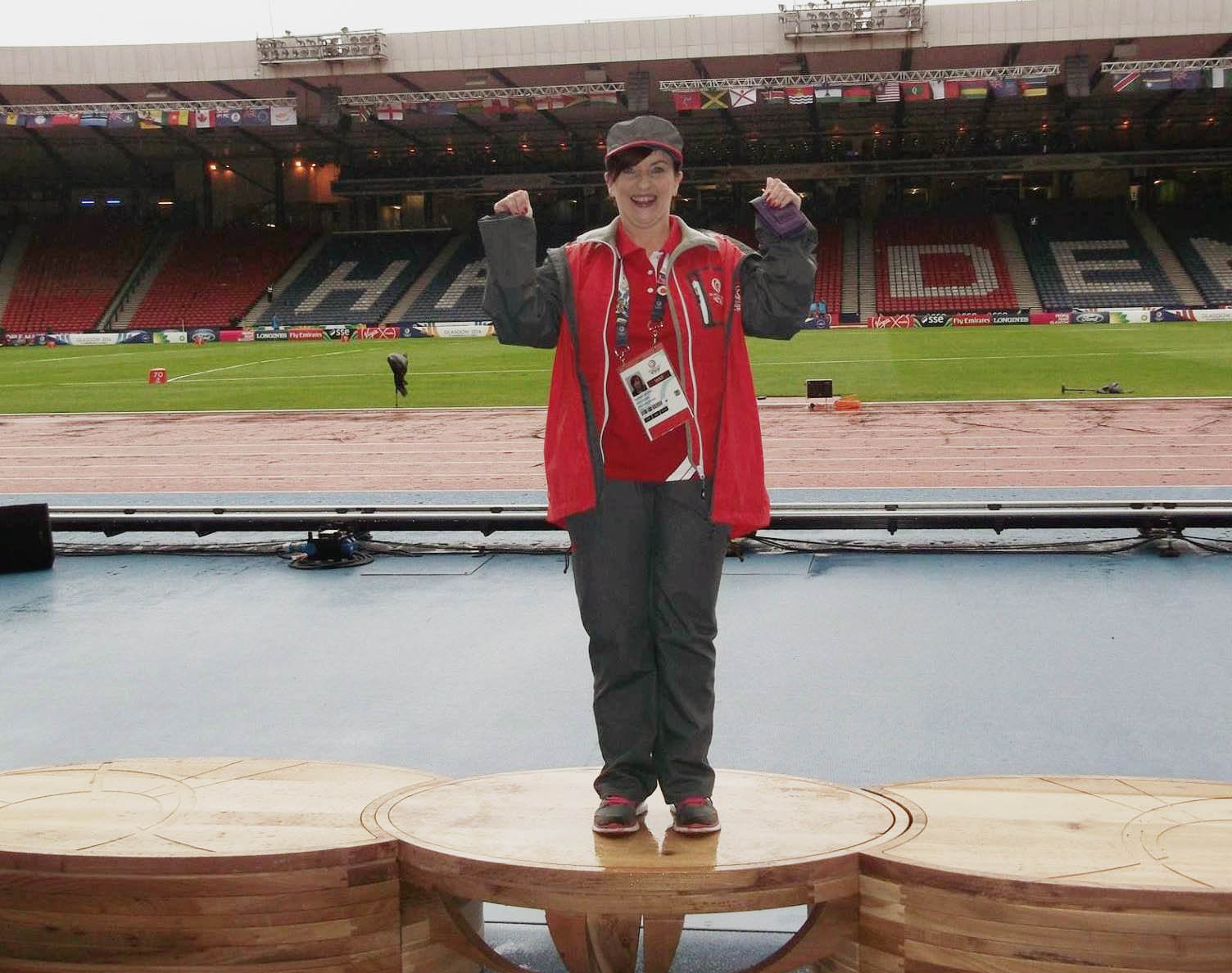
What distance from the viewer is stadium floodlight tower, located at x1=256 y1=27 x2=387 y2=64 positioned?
133 feet

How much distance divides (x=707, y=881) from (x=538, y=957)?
0.91m

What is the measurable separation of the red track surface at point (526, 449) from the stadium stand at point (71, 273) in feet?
95.6

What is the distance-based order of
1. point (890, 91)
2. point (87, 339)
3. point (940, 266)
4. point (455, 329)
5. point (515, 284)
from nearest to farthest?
point (515, 284) → point (890, 91) → point (455, 329) → point (87, 339) → point (940, 266)

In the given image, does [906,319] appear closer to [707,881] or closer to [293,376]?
[293,376]

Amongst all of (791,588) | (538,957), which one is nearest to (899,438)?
(791,588)

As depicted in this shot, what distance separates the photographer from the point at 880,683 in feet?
19.0

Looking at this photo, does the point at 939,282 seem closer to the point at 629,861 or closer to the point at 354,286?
the point at 354,286

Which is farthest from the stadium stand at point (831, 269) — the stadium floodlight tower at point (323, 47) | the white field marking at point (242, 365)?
the white field marking at point (242, 365)

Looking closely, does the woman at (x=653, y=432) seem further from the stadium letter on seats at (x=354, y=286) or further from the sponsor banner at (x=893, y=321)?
the stadium letter on seats at (x=354, y=286)

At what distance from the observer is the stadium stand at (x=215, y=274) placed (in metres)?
47.1

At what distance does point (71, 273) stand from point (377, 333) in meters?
15.4

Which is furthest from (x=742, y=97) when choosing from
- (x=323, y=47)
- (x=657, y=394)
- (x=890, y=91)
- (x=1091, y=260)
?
(x=657, y=394)

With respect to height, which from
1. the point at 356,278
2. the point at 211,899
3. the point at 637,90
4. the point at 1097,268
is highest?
the point at 637,90

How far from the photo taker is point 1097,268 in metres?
44.0
